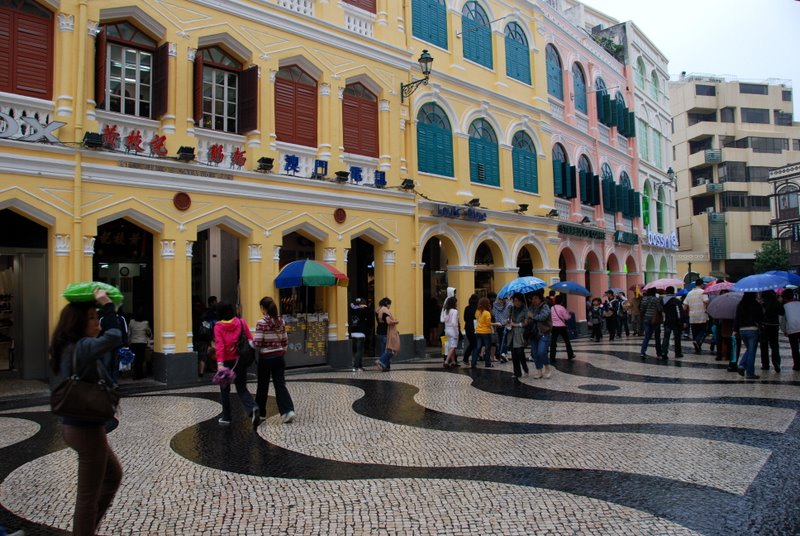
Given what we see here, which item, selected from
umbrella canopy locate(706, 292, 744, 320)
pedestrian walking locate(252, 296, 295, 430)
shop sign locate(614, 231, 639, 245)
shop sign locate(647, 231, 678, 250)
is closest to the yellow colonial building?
pedestrian walking locate(252, 296, 295, 430)

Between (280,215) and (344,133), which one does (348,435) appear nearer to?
(280,215)

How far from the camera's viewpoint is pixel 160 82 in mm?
12359

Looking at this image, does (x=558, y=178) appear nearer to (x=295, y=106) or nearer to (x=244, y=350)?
(x=295, y=106)

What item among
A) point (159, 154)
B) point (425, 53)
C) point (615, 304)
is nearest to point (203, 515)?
point (159, 154)

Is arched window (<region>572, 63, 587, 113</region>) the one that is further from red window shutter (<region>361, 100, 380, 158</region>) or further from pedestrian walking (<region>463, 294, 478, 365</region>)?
pedestrian walking (<region>463, 294, 478, 365</region>)

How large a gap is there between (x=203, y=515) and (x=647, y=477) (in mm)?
3972

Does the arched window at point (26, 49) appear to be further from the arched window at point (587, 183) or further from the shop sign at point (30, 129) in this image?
the arched window at point (587, 183)

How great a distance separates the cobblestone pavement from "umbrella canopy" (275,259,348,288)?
3.35 m

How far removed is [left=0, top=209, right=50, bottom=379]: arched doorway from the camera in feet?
41.2

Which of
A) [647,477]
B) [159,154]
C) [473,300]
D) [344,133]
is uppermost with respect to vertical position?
[344,133]

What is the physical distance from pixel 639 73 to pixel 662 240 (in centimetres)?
930

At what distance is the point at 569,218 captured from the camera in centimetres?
2456

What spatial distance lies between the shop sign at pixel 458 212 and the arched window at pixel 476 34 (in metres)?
5.19

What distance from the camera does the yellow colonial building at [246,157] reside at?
1108 cm
